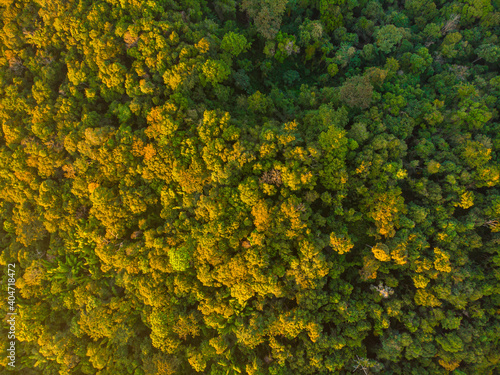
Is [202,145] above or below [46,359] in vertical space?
above

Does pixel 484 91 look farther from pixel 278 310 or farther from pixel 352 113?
pixel 278 310

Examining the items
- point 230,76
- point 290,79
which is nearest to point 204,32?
point 230,76

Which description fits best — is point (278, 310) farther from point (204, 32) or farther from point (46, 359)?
point (204, 32)

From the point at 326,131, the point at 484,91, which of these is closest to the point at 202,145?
the point at 326,131

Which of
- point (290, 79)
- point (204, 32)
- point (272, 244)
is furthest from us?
point (290, 79)

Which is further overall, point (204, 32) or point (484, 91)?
point (484, 91)

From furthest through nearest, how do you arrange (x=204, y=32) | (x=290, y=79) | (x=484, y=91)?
1. (x=290, y=79)
2. (x=484, y=91)
3. (x=204, y=32)

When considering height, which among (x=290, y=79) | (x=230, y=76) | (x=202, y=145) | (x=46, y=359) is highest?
(x=290, y=79)
